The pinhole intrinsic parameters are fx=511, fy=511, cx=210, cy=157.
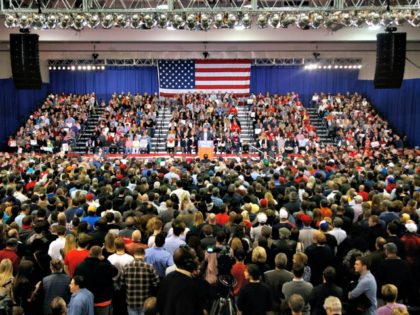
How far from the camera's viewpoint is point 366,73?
3152 centimetres

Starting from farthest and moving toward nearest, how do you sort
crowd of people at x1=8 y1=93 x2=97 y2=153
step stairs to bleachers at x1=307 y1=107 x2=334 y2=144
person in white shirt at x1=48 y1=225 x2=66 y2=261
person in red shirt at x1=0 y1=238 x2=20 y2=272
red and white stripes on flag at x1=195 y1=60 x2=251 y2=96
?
red and white stripes on flag at x1=195 y1=60 x2=251 y2=96, step stairs to bleachers at x1=307 y1=107 x2=334 y2=144, crowd of people at x1=8 y1=93 x2=97 y2=153, person in white shirt at x1=48 y1=225 x2=66 y2=261, person in red shirt at x1=0 y1=238 x2=20 y2=272

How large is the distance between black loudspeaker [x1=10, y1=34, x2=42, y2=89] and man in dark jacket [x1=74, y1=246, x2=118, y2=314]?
1249cm

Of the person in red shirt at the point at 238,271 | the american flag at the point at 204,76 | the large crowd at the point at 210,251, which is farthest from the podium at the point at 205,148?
the person in red shirt at the point at 238,271

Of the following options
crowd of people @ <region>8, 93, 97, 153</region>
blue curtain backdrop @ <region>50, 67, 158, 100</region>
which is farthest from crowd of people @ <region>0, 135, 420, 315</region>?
blue curtain backdrop @ <region>50, 67, 158, 100</region>

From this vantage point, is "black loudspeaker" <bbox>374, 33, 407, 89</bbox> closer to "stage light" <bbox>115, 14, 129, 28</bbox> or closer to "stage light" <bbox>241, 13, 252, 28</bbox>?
"stage light" <bbox>241, 13, 252, 28</bbox>

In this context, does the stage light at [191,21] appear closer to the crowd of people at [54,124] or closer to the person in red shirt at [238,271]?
the person in red shirt at [238,271]

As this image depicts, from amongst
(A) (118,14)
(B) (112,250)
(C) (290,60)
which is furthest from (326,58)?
(B) (112,250)

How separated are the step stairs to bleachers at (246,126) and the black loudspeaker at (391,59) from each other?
1074 centimetres

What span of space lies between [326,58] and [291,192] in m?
22.1

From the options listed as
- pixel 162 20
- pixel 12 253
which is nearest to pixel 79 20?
pixel 162 20

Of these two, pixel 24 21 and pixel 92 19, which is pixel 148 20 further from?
pixel 24 21

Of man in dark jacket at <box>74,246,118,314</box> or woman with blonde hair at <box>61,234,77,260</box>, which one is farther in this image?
woman with blonde hair at <box>61,234,77,260</box>

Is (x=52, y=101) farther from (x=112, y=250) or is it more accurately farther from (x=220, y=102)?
(x=112, y=250)

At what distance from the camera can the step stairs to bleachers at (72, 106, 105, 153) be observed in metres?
27.4
